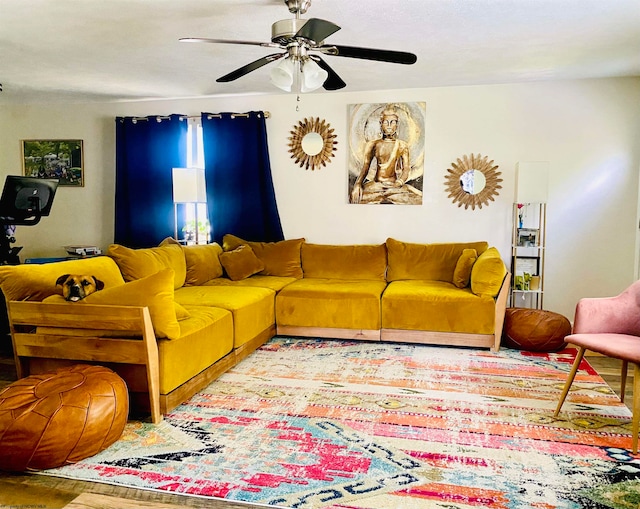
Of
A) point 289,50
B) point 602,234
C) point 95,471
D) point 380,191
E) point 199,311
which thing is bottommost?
point 95,471

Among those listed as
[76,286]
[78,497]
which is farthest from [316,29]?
[78,497]

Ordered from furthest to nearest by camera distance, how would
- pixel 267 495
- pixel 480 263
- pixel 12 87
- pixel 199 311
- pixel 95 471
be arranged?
pixel 12 87 → pixel 480 263 → pixel 199 311 → pixel 95 471 → pixel 267 495

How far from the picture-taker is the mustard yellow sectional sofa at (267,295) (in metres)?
2.71

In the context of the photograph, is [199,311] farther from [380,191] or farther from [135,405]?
[380,191]

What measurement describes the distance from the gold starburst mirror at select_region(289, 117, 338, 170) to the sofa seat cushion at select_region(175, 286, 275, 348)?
1641mm

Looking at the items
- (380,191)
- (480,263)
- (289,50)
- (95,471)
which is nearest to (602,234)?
(480,263)

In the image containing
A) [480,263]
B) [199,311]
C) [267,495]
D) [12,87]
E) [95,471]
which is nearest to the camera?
[267,495]

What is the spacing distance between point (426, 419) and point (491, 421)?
34cm

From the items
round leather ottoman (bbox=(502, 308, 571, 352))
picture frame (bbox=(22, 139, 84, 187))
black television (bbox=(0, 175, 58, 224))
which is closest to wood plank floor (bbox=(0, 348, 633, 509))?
black television (bbox=(0, 175, 58, 224))

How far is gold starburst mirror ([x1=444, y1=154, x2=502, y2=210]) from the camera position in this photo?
16.2 feet

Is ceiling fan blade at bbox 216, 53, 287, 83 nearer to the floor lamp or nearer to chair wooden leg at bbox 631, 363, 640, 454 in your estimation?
the floor lamp

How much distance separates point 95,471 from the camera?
2.18 meters

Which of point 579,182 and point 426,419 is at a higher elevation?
point 579,182

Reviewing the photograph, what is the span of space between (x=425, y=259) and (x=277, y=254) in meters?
1.46
